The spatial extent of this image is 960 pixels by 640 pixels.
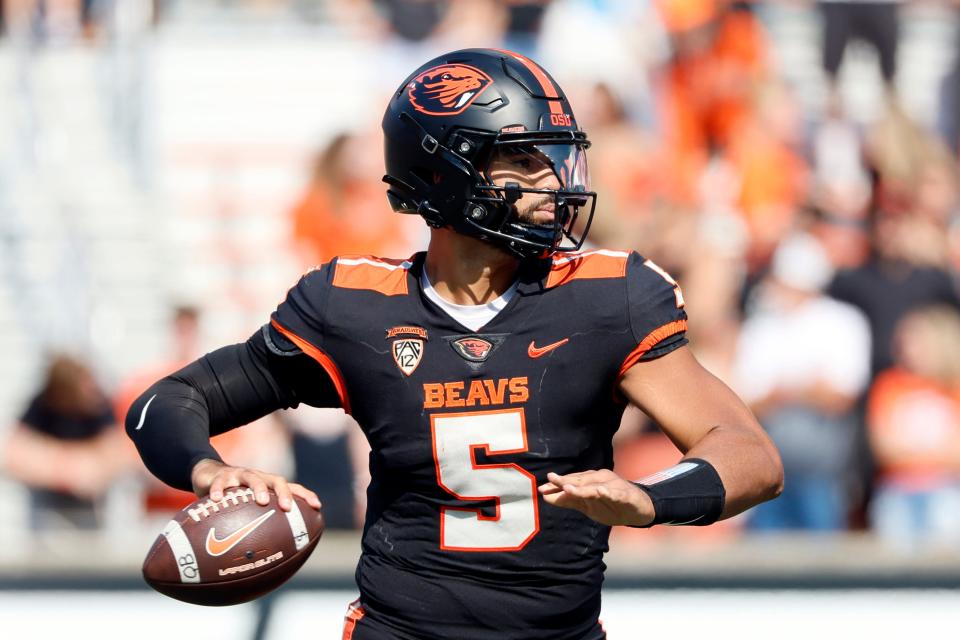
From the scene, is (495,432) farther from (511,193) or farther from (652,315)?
(511,193)

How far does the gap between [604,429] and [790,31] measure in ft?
20.1

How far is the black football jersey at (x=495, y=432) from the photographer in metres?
2.93

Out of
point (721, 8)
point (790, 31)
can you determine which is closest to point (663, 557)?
point (721, 8)

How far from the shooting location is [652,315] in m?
2.97

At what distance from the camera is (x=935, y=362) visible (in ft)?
22.5

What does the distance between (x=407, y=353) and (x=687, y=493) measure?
737 millimetres

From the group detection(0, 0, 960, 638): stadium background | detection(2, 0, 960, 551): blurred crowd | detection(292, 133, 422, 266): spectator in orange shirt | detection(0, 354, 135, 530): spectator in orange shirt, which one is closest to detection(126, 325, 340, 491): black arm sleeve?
detection(0, 0, 960, 638): stadium background

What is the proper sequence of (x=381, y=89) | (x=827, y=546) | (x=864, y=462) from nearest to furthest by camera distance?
(x=827, y=546) < (x=864, y=462) < (x=381, y=89)

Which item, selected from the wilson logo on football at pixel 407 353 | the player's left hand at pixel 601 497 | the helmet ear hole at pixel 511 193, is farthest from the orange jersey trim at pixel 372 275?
the player's left hand at pixel 601 497

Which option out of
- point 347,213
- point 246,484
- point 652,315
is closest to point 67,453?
point 347,213

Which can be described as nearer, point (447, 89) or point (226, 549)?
point (226, 549)

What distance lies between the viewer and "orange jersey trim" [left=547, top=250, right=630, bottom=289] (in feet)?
10.0

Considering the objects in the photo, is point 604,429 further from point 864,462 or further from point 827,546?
point 864,462

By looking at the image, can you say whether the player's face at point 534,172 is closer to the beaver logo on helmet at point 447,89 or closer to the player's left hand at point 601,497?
the beaver logo on helmet at point 447,89
